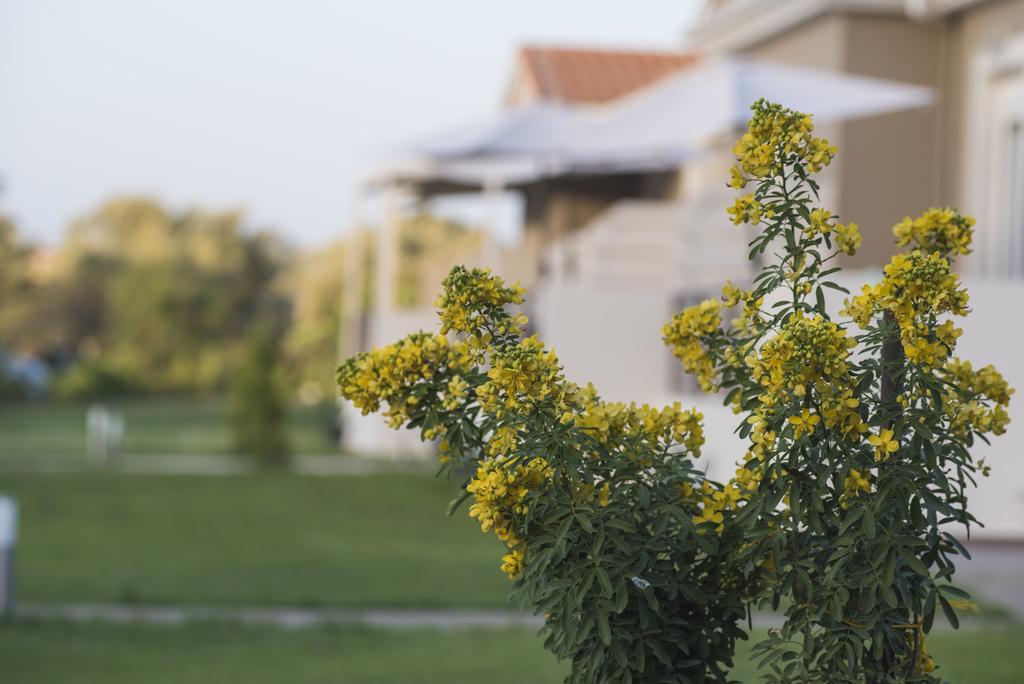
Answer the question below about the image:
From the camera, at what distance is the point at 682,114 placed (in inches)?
480

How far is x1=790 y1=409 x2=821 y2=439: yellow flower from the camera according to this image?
303 cm

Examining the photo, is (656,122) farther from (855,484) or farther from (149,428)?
(149,428)

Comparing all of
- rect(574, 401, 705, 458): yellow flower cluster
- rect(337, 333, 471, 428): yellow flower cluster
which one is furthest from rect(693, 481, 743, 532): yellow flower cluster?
rect(337, 333, 471, 428): yellow flower cluster

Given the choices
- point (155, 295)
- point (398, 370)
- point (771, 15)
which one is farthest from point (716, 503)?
A: point (155, 295)

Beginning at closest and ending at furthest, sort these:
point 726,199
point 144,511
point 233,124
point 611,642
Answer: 1. point 611,642
2. point 726,199
3. point 144,511
4. point 233,124

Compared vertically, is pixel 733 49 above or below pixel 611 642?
above

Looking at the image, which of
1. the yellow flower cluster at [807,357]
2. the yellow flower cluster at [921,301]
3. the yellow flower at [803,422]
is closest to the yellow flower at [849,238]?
the yellow flower cluster at [921,301]

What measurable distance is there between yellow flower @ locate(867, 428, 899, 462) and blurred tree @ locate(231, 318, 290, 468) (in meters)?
15.8

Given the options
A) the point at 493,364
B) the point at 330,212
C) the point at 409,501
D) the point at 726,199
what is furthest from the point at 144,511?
the point at 330,212

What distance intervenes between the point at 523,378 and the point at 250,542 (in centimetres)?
913

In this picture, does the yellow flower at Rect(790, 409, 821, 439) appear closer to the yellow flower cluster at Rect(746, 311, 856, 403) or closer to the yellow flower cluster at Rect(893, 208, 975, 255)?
the yellow flower cluster at Rect(746, 311, 856, 403)

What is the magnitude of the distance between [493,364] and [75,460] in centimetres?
1773

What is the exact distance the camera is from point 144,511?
1395 centimetres

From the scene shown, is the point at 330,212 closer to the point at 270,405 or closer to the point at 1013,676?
the point at 270,405
